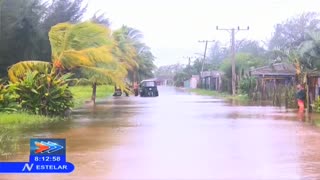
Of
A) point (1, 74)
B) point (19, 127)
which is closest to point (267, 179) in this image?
point (19, 127)

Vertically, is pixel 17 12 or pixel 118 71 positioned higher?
pixel 17 12

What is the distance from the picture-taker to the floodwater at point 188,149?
858 centimetres

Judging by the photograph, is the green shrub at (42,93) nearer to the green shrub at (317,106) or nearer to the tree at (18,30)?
the tree at (18,30)

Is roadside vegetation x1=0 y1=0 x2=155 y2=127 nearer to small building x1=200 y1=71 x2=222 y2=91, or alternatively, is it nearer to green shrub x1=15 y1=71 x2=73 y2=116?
green shrub x1=15 y1=71 x2=73 y2=116

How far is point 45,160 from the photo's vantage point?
579cm

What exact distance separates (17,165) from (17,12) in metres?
18.6

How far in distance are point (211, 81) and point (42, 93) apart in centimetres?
Answer: 5169

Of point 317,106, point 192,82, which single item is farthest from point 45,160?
point 192,82

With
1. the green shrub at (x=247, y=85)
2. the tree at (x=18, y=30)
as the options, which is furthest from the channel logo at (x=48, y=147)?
the green shrub at (x=247, y=85)

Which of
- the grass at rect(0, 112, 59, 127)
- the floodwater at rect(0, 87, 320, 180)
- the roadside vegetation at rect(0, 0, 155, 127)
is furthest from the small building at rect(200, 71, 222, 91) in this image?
the floodwater at rect(0, 87, 320, 180)

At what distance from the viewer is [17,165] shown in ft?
20.4

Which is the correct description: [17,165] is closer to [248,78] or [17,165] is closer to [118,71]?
[118,71]

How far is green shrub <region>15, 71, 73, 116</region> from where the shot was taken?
1940 cm

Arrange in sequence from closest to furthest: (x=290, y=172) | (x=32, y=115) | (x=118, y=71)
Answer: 1. (x=290, y=172)
2. (x=32, y=115)
3. (x=118, y=71)
